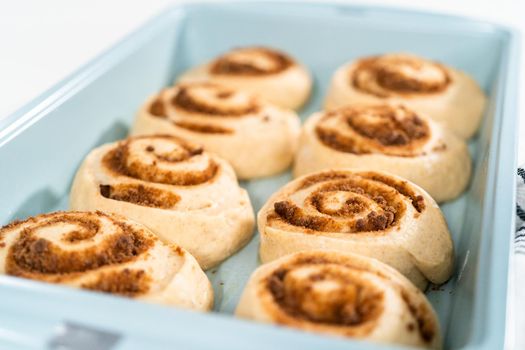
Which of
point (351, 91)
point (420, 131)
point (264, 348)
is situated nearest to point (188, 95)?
point (351, 91)

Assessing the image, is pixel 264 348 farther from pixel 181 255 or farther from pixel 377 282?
pixel 181 255

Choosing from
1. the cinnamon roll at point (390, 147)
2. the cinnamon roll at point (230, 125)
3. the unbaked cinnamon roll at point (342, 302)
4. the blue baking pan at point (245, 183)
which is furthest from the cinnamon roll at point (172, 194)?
the unbaked cinnamon roll at point (342, 302)

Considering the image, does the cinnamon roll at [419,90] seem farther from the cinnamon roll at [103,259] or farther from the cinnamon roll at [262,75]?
the cinnamon roll at [103,259]

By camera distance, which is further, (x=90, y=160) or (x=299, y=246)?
(x=90, y=160)

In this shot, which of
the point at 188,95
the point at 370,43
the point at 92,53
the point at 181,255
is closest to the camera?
the point at 181,255

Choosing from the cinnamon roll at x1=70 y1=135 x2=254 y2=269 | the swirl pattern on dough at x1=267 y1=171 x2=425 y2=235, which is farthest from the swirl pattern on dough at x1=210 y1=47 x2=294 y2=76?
the swirl pattern on dough at x1=267 y1=171 x2=425 y2=235

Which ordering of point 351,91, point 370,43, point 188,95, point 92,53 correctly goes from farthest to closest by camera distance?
point 92,53 → point 370,43 → point 351,91 → point 188,95
